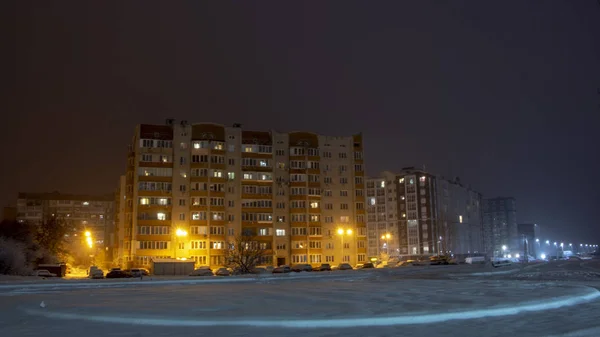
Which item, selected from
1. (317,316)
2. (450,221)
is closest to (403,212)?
(450,221)

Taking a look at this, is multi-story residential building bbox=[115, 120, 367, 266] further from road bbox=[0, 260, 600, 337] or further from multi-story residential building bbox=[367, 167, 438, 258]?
road bbox=[0, 260, 600, 337]

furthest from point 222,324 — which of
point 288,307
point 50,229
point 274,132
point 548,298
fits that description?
point 274,132

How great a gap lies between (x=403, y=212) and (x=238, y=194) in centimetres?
8737

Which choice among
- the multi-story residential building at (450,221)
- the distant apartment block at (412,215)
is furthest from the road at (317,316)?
the multi-story residential building at (450,221)

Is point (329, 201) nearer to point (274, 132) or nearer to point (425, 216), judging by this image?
point (274, 132)

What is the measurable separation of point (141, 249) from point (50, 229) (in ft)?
54.6

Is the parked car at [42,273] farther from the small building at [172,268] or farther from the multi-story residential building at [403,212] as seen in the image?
the multi-story residential building at [403,212]

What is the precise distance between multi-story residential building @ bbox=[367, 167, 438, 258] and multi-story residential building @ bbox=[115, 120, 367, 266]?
5973 centimetres

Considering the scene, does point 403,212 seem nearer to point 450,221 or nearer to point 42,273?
point 450,221

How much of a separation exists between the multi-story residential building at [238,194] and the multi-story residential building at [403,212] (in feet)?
196

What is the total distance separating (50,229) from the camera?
310ft

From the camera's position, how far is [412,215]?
6978 inches

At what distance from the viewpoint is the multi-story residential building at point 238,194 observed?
3866 inches

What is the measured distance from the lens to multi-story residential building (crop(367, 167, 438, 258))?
175 m
